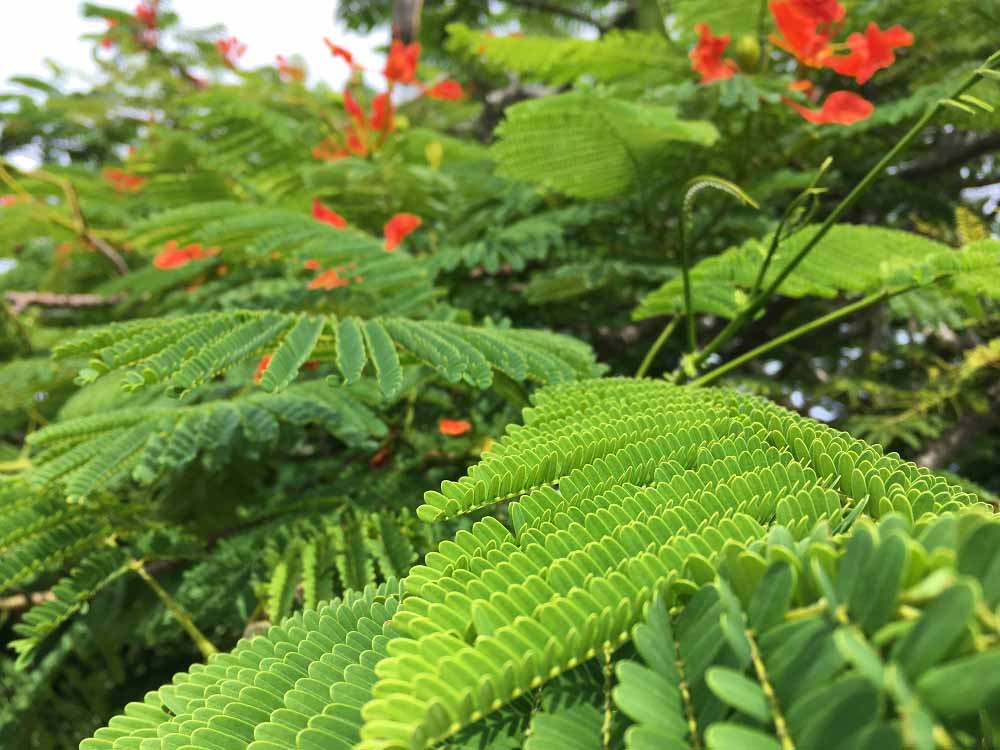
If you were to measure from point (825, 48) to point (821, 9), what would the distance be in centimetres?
9

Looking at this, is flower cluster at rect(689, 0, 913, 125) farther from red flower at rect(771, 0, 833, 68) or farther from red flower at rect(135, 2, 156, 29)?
red flower at rect(135, 2, 156, 29)

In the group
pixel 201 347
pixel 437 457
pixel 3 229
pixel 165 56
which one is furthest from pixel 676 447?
pixel 165 56

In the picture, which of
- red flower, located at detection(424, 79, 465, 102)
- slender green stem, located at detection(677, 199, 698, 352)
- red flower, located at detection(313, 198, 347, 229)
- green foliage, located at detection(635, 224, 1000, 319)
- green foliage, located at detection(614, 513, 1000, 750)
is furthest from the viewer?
red flower, located at detection(424, 79, 465, 102)

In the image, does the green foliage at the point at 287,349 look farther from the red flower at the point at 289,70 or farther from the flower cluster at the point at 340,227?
the red flower at the point at 289,70

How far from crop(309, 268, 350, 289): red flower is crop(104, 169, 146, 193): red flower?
190 cm

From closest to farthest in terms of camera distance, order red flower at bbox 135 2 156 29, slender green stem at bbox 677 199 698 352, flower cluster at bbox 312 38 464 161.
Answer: slender green stem at bbox 677 199 698 352
flower cluster at bbox 312 38 464 161
red flower at bbox 135 2 156 29

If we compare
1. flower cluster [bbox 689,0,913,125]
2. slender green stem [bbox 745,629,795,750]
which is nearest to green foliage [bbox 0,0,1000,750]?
slender green stem [bbox 745,629,795,750]

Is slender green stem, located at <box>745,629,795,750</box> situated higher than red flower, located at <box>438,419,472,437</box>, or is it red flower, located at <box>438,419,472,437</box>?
slender green stem, located at <box>745,629,795,750</box>

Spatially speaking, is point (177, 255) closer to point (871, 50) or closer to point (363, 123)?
point (363, 123)

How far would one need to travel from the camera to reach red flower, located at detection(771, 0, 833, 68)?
1616 millimetres

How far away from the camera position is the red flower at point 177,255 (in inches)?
77.3

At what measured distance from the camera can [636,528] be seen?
524 millimetres

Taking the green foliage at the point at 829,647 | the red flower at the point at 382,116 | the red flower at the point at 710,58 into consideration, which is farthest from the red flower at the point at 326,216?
the green foliage at the point at 829,647

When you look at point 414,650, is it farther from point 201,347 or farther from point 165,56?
point 165,56
